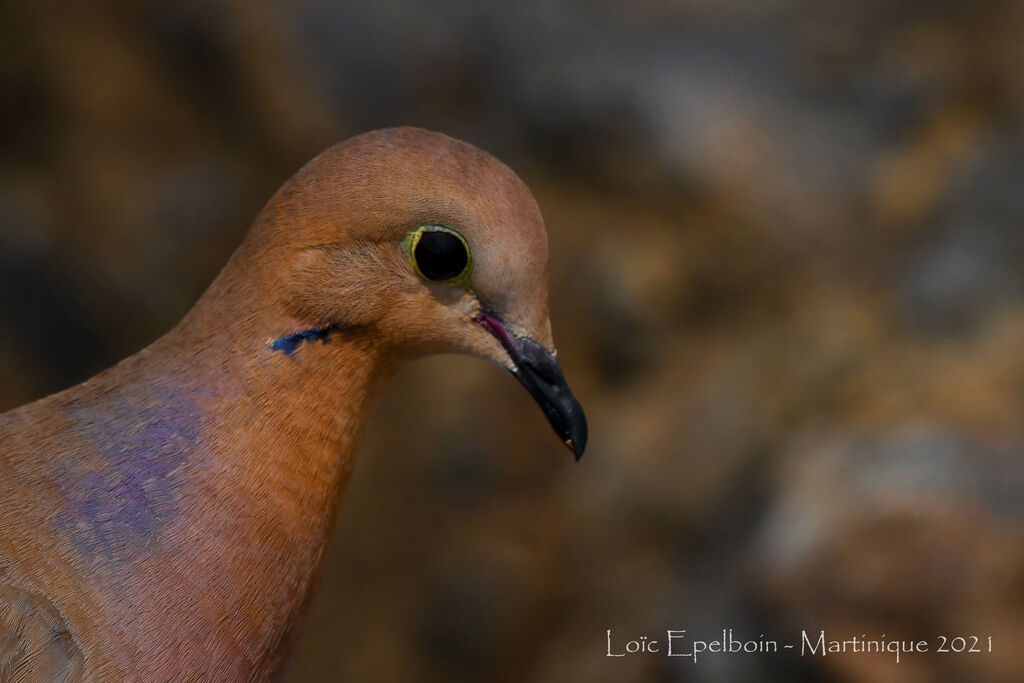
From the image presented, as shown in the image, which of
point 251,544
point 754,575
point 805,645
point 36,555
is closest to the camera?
point 36,555

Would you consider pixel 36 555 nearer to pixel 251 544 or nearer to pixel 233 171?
pixel 251 544

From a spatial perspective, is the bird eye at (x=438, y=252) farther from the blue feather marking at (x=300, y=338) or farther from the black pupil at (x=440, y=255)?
the blue feather marking at (x=300, y=338)

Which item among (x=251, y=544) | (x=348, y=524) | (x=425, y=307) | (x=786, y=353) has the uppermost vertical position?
(x=786, y=353)

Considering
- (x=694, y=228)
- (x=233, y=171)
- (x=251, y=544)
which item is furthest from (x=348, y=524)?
(x=251, y=544)

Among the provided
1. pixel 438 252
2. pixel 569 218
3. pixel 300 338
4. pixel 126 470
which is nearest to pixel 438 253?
pixel 438 252

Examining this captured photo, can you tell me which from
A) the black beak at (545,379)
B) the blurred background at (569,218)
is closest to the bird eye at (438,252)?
→ the black beak at (545,379)

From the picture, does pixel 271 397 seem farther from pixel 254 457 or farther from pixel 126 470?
pixel 126 470

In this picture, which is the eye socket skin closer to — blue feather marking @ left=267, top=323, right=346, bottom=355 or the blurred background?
blue feather marking @ left=267, top=323, right=346, bottom=355

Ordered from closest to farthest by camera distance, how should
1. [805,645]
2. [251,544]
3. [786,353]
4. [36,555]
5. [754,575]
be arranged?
[36,555], [251,544], [805,645], [754,575], [786,353]
